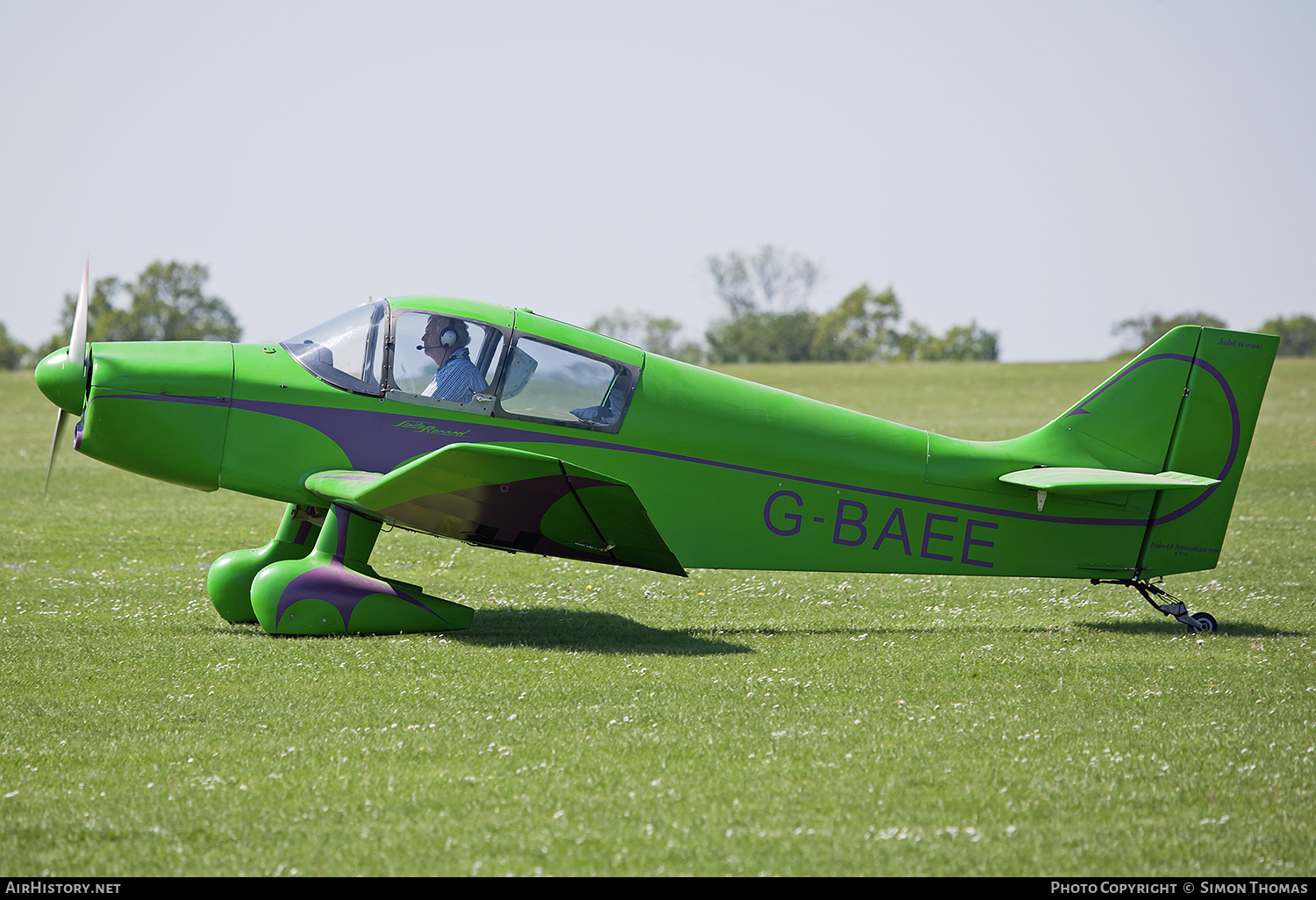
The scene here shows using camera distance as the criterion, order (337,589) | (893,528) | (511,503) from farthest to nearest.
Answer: (893,528) < (337,589) < (511,503)

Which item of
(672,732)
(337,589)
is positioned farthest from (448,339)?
(672,732)

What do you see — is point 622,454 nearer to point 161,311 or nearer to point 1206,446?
point 1206,446

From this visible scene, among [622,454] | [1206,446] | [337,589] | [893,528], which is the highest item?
[1206,446]

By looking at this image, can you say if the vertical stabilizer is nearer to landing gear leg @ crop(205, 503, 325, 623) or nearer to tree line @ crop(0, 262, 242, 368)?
landing gear leg @ crop(205, 503, 325, 623)

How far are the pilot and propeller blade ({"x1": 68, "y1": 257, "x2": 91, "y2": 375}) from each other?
2493 mm

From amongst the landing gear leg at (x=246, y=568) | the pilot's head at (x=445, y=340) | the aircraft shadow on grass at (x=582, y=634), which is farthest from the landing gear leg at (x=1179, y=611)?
the landing gear leg at (x=246, y=568)

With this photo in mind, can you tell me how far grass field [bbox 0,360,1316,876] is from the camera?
4109 millimetres

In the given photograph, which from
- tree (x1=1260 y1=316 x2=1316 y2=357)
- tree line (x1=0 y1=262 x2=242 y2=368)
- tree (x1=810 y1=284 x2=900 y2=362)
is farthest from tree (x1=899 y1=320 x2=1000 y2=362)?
tree line (x1=0 y1=262 x2=242 y2=368)

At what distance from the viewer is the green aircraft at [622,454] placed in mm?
7477

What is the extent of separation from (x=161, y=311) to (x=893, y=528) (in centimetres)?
7441

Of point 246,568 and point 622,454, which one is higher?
point 622,454

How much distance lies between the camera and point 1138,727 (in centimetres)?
562

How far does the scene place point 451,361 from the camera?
7.62m
